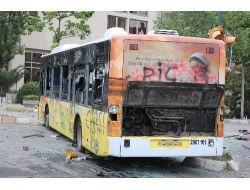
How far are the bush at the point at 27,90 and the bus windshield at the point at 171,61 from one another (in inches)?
876

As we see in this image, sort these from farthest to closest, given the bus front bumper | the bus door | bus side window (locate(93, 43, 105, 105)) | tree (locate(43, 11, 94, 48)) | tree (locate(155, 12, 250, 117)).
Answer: tree (locate(43, 11, 94, 48)) → tree (locate(155, 12, 250, 117)) → bus side window (locate(93, 43, 105, 105)) → the bus door → the bus front bumper

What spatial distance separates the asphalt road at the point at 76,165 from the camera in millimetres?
9734

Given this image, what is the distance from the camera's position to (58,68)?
1552 cm

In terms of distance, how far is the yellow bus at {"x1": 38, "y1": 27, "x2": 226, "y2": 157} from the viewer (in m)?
9.77

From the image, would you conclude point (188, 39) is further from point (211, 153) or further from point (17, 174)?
point (17, 174)

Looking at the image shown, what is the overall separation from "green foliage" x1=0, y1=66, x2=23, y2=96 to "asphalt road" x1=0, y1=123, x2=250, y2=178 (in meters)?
17.5

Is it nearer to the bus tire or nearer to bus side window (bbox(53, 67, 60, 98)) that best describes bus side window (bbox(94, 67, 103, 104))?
bus side window (bbox(53, 67, 60, 98))

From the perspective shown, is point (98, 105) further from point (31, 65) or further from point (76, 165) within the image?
point (31, 65)

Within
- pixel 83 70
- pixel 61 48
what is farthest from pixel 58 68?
pixel 83 70

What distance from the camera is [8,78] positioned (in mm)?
31516

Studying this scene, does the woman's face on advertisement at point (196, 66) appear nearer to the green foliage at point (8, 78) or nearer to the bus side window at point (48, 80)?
the bus side window at point (48, 80)

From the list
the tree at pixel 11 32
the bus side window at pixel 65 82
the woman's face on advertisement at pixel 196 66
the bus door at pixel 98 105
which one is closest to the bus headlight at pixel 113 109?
the bus door at pixel 98 105

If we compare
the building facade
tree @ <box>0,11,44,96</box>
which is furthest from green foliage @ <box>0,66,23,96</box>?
the building facade

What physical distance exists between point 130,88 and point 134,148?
1.10 meters
